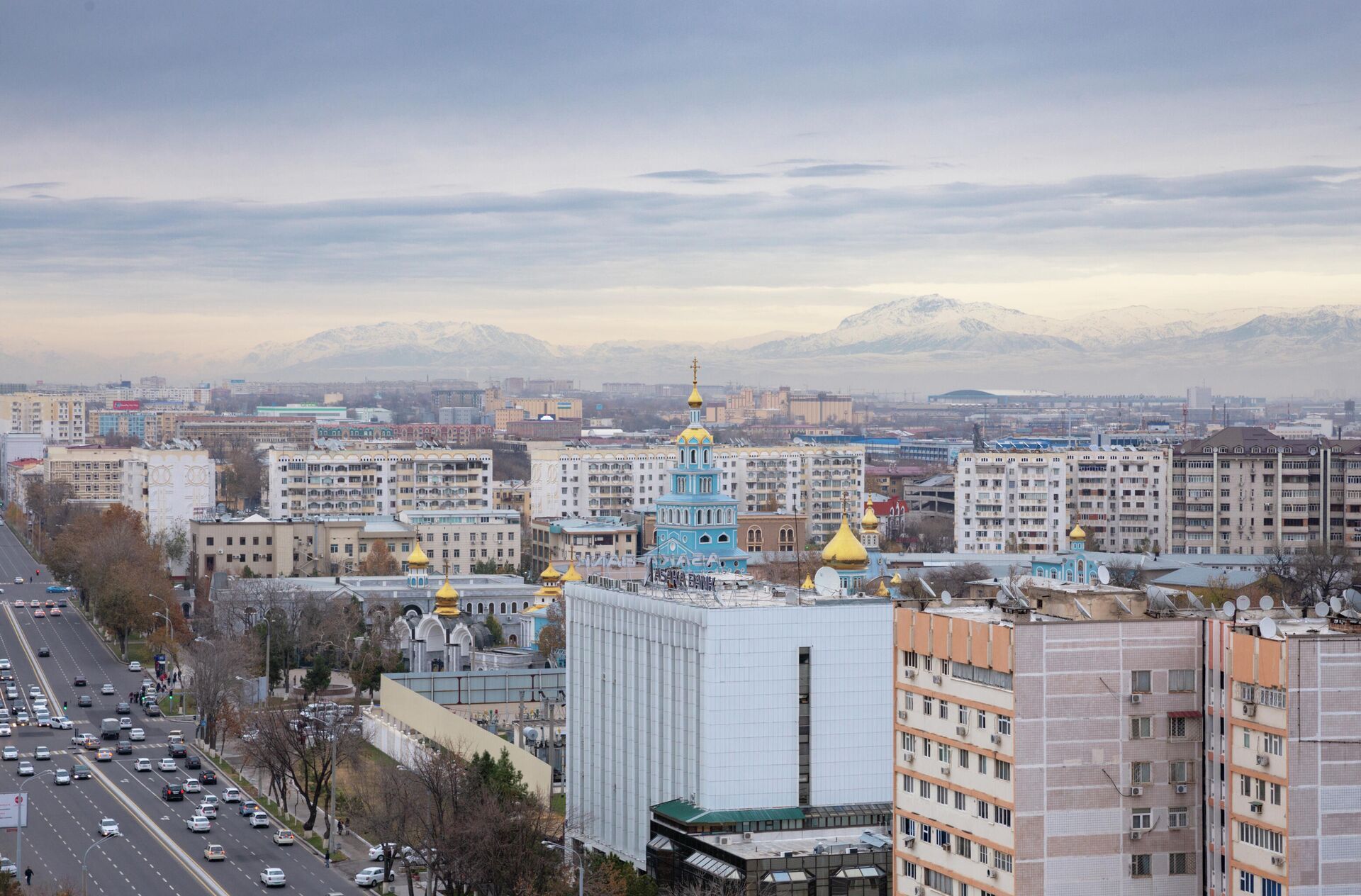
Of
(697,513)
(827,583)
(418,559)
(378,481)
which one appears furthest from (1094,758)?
(378,481)

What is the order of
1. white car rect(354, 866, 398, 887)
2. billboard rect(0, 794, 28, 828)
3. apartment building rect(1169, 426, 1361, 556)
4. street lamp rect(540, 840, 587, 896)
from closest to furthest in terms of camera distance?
1. street lamp rect(540, 840, 587, 896)
2. billboard rect(0, 794, 28, 828)
3. white car rect(354, 866, 398, 887)
4. apartment building rect(1169, 426, 1361, 556)

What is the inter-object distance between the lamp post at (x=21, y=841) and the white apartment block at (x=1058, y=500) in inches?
3568

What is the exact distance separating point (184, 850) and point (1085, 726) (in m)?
35.8

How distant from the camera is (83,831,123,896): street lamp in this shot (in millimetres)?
59531

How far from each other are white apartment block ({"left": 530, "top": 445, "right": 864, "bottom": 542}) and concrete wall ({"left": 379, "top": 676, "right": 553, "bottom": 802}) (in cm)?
8901

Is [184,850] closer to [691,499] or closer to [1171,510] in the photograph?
[691,499]

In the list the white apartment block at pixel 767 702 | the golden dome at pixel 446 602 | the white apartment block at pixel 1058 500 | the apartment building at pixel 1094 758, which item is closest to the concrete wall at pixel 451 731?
the white apartment block at pixel 767 702

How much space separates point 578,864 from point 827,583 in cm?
1092

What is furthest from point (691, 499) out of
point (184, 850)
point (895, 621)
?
point (895, 621)

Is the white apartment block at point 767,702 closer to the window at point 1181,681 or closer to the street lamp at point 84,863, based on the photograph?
the street lamp at point 84,863

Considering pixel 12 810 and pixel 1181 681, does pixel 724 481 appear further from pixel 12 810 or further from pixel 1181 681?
pixel 1181 681

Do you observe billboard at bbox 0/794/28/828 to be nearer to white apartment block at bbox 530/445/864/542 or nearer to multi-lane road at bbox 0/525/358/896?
multi-lane road at bbox 0/525/358/896

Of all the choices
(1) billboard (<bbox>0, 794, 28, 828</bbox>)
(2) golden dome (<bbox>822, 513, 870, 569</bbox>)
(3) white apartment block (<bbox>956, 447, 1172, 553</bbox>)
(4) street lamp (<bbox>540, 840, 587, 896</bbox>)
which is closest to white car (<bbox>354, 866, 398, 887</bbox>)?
(4) street lamp (<bbox>540, 840, 587, 896</bbox>)

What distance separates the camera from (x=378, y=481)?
533ft
